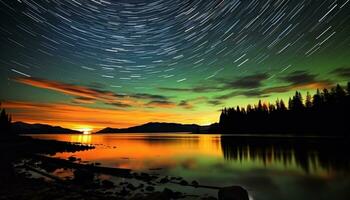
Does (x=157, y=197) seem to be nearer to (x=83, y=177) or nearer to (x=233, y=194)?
(x=233, y=194)

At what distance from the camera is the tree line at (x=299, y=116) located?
3246 inches

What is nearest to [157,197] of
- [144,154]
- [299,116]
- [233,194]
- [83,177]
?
[233,194]

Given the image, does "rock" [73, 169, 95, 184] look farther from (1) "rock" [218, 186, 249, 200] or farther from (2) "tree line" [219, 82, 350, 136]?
(2) "tree line" [219, 82, 350, 136]

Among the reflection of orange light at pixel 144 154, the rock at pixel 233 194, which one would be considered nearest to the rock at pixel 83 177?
the rock at pixel 233 194

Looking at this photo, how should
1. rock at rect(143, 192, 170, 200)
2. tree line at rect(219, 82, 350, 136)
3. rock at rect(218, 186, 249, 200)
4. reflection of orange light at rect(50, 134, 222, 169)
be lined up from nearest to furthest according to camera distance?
rock at rect(218, 186, 249, 200) < rock at rect(143, 192, 170, 200) < reflection of orange light at rect(50, 134, 222, 169) < tree line at rect(219, 82, 350, 136)

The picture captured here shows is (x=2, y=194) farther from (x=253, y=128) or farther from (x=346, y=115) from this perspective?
(x=253, y=128)

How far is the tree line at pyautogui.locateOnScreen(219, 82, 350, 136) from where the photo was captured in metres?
82.4

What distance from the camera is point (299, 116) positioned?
104625 mm

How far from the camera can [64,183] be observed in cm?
1923

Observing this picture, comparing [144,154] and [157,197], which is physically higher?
[157,197]

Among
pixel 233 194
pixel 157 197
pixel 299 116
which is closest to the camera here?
pixel 233 194

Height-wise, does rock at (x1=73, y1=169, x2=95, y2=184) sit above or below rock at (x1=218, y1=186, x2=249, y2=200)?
below

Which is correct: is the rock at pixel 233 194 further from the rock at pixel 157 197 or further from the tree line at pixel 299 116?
the tree line at pixel 299 116

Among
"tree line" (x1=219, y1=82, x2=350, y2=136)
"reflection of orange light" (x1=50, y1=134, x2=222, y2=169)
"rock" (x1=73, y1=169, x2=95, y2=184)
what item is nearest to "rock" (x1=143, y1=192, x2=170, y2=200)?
"rock" (x1=73, y1=169, x2=95, y2=184)
